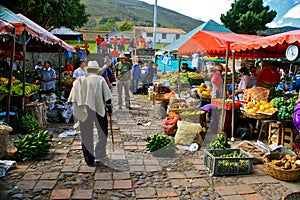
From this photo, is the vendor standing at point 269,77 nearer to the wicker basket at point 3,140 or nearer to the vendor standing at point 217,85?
the vendor standing at point 217,85

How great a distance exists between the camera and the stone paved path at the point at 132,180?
3734 millimetres

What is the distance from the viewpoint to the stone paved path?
3.73m

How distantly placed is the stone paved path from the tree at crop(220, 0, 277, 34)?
1744 centimetres

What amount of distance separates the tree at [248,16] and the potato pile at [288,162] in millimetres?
17644

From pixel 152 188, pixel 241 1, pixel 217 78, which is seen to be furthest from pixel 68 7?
pixel 152 188

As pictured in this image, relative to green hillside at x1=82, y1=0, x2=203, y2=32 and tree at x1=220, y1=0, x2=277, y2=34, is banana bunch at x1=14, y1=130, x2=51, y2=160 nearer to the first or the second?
tree at x1=220, y1=0, x2=277, y2=34

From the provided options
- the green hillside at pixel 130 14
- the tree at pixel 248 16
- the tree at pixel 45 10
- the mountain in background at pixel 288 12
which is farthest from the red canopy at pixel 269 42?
the green hillside at pixel 130 14

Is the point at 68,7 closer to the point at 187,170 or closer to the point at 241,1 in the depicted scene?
the point at 241,1

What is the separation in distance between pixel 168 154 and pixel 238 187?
5.08 ft

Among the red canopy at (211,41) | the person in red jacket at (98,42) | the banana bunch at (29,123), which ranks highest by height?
the person in red jacket at (98,42)

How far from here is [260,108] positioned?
19.1ft

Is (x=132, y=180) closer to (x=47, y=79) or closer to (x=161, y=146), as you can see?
(x=161, y=146)

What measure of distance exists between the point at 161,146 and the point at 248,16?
58.2ft

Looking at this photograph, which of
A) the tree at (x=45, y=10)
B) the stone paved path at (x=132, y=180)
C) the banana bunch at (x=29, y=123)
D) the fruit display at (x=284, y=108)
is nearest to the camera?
the stone paved path at (x=132, y=180)
